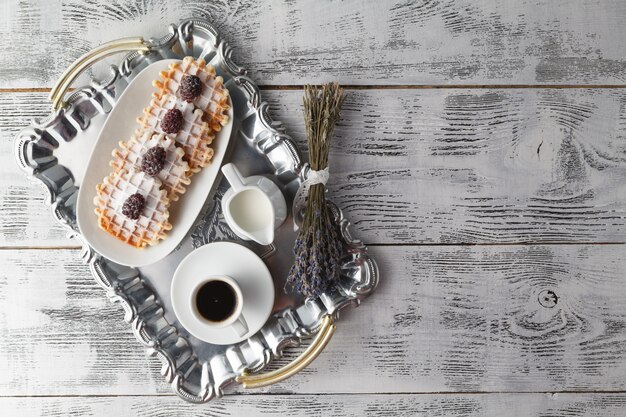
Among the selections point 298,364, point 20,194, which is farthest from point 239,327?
point 20,194

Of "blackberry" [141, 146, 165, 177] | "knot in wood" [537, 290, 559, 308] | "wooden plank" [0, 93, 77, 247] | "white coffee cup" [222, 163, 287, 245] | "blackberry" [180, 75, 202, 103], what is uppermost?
"knot in wood" [537, 290, 559, 308]

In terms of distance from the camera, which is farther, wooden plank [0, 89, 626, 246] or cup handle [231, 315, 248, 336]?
wooden plank [0, 89, 626, 246]

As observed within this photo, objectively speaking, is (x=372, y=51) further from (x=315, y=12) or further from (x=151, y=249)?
(x=151, y=249)

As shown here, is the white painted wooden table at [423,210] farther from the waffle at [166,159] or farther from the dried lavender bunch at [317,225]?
the waffle at [166,159]

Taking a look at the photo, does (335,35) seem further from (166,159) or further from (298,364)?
(298,364)

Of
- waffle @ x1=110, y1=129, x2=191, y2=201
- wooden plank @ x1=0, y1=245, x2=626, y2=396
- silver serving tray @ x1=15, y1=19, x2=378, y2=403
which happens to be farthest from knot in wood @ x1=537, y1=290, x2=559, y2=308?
waffle @ x1=110, y1=129, x2=191, y2=201

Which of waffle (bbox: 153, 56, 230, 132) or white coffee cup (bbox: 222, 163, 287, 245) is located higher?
waffle (bbox: 153, 56, 230, 132)

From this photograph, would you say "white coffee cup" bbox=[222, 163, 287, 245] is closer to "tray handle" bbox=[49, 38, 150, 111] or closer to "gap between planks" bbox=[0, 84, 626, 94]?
"gap between planks" bbox=[0, 84, 626, 94]
